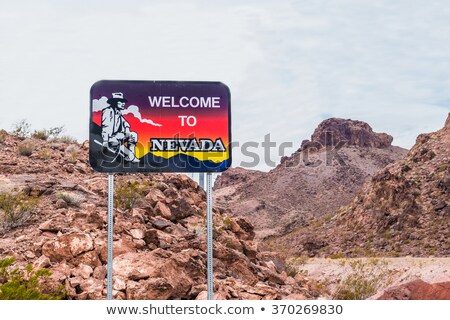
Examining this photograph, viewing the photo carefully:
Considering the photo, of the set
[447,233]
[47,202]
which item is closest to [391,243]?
[447,233]

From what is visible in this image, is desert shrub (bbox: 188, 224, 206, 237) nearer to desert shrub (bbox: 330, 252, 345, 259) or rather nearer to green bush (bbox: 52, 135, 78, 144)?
green bush (bbox: 52, 135, 78, 144)

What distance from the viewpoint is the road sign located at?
11352 millimetres

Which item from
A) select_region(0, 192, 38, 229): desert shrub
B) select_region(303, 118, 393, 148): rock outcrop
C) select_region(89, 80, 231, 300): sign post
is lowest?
select_region(0, 192, 38, 229): desert shrub

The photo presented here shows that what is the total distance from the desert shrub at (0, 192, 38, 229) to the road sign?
20.0 feet

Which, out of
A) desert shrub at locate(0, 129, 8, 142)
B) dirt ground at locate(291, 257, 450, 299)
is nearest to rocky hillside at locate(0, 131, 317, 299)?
desert shrub at locate(0, 129, 8, 142)

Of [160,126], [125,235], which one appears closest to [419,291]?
[160,126]

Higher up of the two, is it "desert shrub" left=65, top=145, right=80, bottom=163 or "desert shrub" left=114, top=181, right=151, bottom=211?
"desert shrub" left=65, top=145, right=80, bottom=163

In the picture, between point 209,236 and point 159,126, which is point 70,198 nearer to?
point 159,126

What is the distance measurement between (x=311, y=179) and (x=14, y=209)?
7283cm

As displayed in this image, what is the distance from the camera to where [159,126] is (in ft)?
37.7

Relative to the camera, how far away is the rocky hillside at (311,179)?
78.5 metres

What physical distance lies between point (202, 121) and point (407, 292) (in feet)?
16.6

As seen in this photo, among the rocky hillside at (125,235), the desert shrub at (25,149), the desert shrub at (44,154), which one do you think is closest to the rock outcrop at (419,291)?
the rocky hillside at (125,235)

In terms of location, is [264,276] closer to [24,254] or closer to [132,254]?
[132,254]
